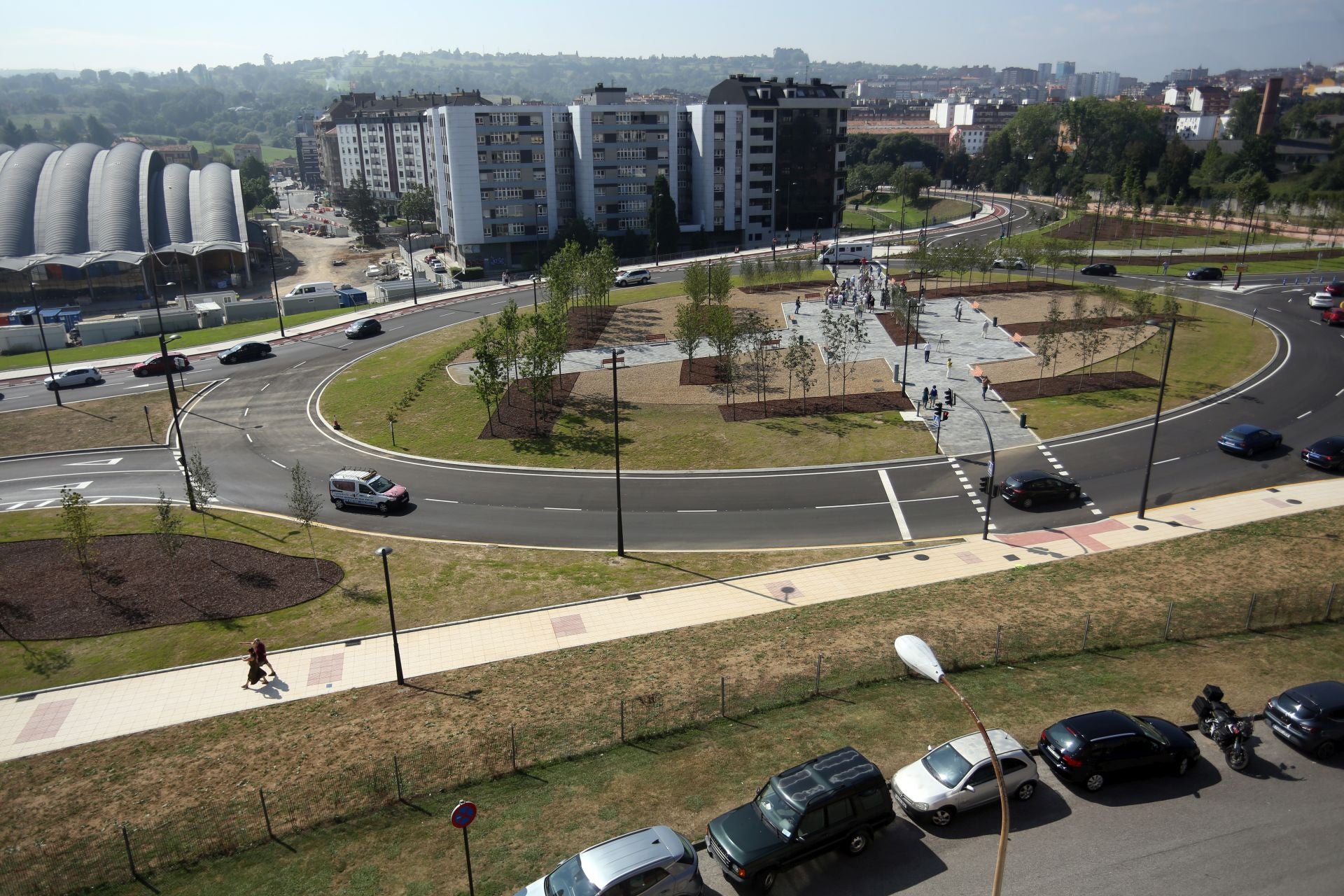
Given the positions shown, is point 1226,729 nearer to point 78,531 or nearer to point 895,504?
point 895,504

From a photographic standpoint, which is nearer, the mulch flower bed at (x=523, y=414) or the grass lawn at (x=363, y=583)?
the grass lawn at (x=363, y=583)

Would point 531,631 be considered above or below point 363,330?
below

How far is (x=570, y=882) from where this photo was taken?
16188 millimetres

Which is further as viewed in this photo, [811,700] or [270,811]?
[811,700]

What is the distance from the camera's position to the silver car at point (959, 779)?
18.6m

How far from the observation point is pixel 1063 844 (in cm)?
1827

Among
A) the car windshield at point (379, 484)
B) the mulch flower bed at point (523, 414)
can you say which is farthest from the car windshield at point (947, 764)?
the mulch flower bed at point (523, 414)

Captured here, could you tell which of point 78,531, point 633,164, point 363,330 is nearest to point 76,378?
point 363,330

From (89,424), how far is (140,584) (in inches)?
1060

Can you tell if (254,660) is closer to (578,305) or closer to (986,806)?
(986,806)

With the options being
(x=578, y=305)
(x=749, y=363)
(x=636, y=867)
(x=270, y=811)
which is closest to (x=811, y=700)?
(x=636, y=867)

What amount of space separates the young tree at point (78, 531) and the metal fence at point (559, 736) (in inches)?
615

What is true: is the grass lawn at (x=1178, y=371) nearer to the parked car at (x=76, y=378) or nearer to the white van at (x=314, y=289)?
the parked car at (x=76, y=378)

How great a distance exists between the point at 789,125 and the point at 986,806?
119m
